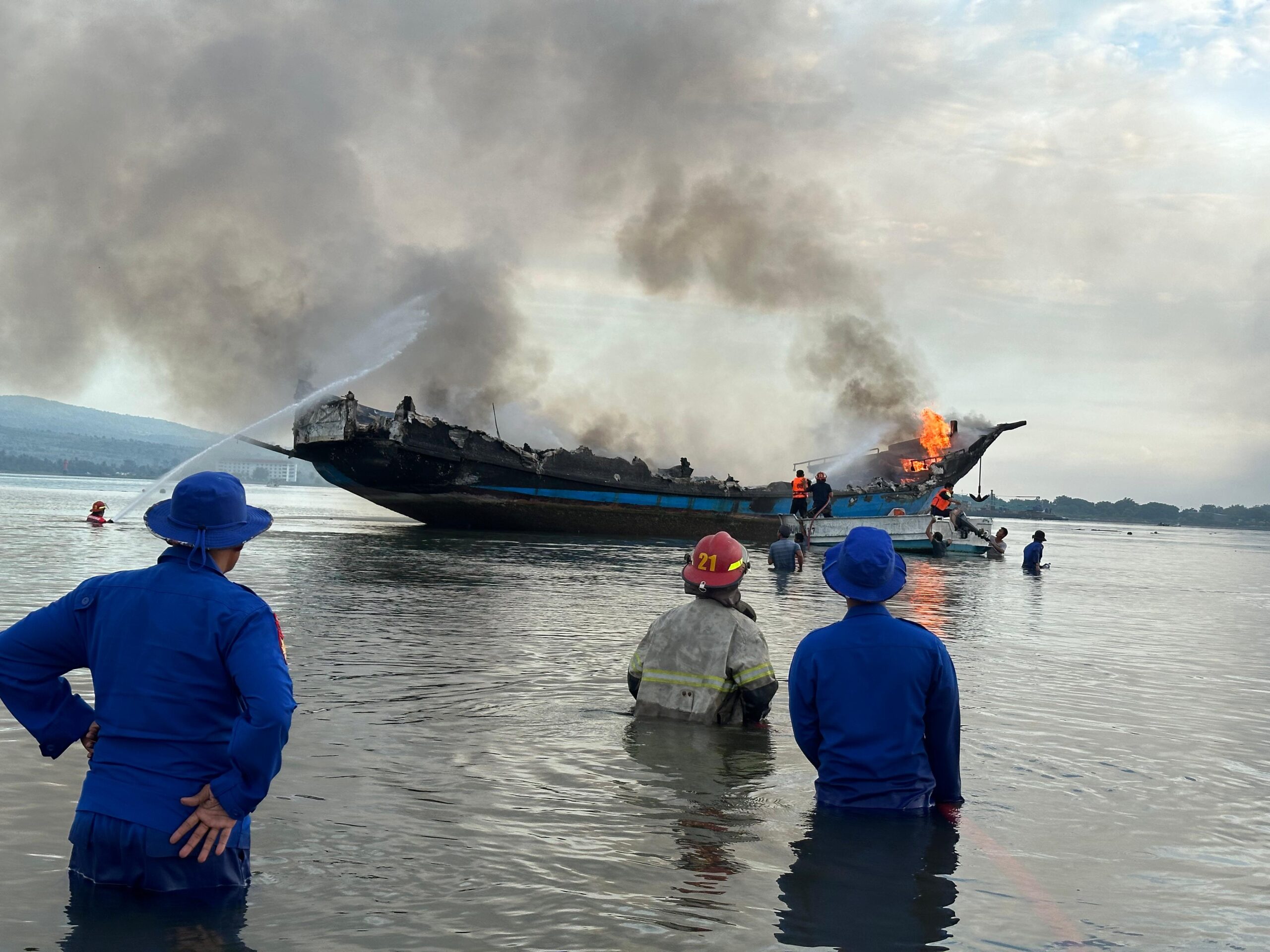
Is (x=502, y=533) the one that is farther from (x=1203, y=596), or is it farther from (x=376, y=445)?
(x=1203, y=596)

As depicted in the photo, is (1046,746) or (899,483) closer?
(1046,746)

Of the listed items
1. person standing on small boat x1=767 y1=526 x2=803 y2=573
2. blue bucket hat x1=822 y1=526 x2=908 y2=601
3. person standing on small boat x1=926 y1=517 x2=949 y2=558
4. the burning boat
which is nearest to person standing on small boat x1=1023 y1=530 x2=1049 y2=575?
person standing on small boat x1=926 y1=517 x2=949 y2=558

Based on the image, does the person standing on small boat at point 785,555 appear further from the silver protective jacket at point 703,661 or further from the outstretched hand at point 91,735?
the outstretched hand at point 91,735

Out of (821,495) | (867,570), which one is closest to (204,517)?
(867,570)

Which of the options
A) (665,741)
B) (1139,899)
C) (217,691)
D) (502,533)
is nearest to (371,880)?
(217,691)

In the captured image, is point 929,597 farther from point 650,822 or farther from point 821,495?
point 821,495

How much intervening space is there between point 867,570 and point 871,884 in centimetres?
137

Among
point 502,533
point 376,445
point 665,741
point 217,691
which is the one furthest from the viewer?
point 502,533

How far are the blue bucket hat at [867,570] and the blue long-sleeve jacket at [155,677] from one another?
2.44 meters

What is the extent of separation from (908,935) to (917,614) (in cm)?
1272

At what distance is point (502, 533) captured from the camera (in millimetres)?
38438

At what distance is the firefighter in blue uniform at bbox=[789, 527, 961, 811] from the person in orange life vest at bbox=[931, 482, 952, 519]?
27979mm

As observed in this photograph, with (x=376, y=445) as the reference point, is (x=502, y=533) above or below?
below

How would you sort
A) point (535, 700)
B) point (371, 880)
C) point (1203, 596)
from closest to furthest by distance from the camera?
point (371, 880)
point (535, 700)
point (1203, 596)
